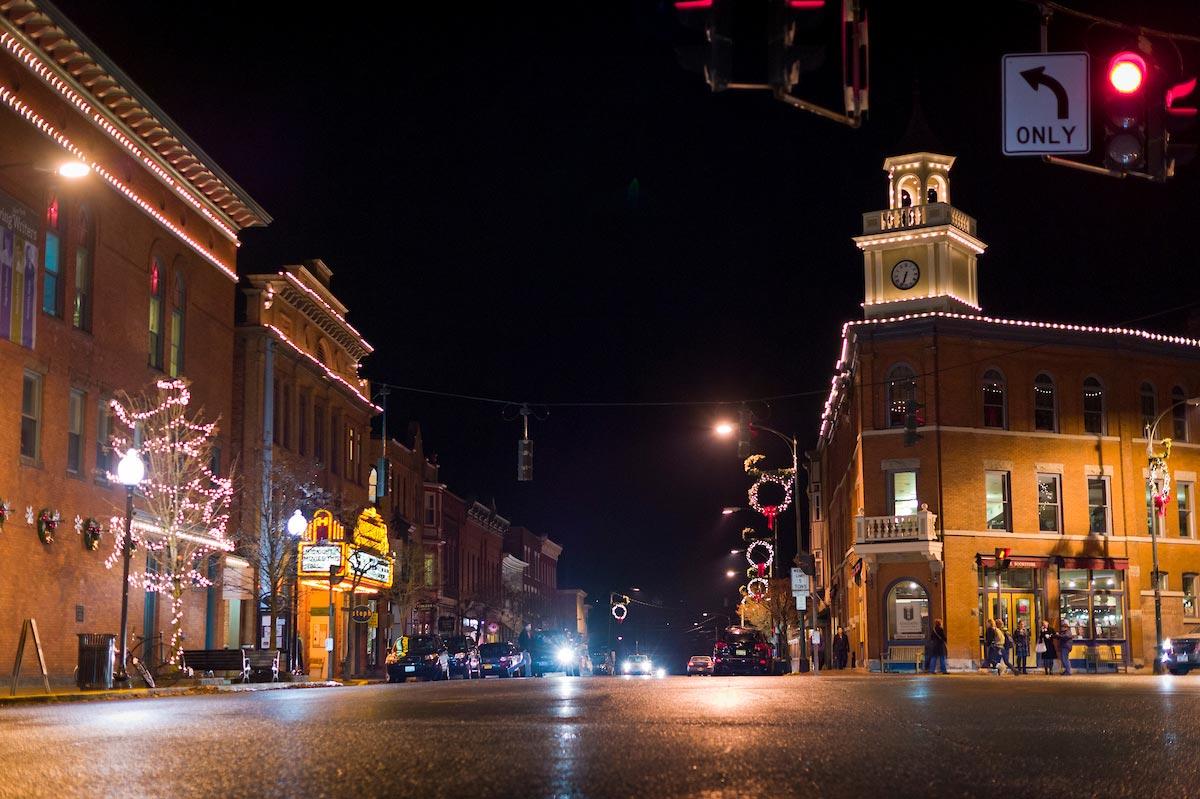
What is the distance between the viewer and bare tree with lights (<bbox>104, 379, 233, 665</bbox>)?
37281 millimetres

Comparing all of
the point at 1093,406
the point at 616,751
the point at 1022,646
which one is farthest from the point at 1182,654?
the point at 616,751

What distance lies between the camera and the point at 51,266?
34.9 metres

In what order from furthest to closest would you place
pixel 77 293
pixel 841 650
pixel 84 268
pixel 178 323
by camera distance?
1. pixel 841 650
2. pixel 178 323
3. pixel 84 268
4. pixel 77 293

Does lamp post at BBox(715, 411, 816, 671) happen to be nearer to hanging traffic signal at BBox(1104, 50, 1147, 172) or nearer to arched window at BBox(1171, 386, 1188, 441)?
arched window at BBox(1171, 386, 1188, 441)

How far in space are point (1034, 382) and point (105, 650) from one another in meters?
36.2

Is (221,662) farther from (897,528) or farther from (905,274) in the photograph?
(905,274)

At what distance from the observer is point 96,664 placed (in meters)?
30.6

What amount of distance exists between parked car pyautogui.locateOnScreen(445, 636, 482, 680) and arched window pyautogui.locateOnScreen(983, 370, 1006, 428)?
2152 centimetres

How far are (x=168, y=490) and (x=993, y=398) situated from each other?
3054cm

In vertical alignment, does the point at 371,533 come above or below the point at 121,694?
above

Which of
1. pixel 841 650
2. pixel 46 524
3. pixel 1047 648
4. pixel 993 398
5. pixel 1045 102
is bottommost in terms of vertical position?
pixel 841 650

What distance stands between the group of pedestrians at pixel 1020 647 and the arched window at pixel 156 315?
27222 millimetres

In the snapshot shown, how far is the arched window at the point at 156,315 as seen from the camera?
41.0 m

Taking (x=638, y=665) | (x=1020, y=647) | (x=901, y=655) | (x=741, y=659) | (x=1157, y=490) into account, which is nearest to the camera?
(x=1020, y=647)
